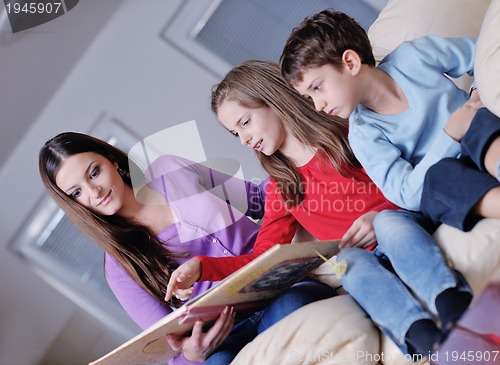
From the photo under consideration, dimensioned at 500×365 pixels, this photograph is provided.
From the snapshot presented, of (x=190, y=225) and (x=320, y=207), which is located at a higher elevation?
(x=320, y=207)

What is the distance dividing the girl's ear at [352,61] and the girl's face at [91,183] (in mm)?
629

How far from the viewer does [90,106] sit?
196 cm

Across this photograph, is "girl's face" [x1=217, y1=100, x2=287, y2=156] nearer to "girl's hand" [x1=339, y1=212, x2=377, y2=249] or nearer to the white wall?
"girl's hand" [x1=339, y1=212, x2=377, y2=249]

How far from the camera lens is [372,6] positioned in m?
2.10

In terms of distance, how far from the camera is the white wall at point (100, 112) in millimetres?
1870

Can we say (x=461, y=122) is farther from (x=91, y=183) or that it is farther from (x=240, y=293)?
(x=91, y=183)

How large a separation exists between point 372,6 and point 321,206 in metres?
1.01

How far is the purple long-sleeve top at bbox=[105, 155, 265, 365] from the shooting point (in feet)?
5.00

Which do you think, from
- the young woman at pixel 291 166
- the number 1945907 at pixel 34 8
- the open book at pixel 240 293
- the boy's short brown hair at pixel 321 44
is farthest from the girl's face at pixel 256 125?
the number 1945907 at pixel 34 8

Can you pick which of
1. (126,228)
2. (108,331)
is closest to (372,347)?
(126,228)

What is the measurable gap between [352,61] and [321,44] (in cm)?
6

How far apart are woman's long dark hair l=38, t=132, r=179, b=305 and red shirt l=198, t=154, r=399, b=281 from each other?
0.71ft

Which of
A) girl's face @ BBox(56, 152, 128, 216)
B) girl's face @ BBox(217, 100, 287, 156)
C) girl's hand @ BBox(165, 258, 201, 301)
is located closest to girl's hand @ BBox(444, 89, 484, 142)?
girl's face @ BBox(217, 100, 287, 156)

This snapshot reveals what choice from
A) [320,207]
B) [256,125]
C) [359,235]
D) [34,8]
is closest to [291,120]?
[256,125]
